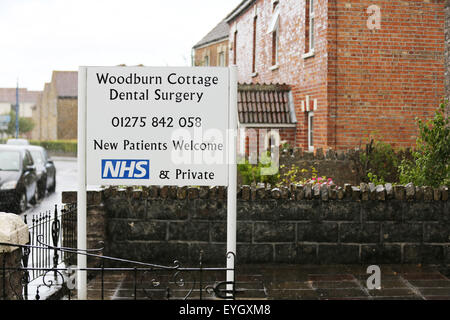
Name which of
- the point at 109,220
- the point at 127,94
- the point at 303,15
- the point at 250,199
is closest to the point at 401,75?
the point at 303,15

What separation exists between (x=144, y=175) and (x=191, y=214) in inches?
106

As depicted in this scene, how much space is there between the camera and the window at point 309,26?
16656 millimetres

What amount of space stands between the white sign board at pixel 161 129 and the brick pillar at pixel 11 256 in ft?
2.64

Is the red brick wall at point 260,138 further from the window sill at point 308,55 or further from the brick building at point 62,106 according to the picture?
the brick building at point 62,106

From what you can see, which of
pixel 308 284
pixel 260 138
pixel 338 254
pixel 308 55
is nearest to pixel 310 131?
pixel 308 55

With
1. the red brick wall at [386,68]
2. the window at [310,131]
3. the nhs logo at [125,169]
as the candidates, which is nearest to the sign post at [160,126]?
the nhs logo at [125,169]

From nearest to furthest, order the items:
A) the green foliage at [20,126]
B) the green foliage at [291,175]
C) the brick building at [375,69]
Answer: the green foliage at [291,175]
the brick building at [375,69]
the green foliage at [20,126]

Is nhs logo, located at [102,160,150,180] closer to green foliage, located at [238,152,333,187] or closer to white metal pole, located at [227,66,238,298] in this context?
white metal pole, located at [227,66,238,298]

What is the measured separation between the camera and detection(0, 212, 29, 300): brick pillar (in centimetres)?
550

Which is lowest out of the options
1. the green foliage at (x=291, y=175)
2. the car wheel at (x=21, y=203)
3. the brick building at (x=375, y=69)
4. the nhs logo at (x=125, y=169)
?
the car wheel at (x=21, y=203)

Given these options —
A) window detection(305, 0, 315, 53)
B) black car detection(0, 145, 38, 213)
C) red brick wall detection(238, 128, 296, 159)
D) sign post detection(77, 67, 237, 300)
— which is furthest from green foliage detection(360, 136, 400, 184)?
black car detection(0, 145, 38, 213)

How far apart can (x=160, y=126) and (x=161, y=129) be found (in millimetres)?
31

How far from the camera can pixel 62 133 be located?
76.3 m

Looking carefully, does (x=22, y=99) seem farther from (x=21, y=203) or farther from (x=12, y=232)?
(x=12, y=232)
